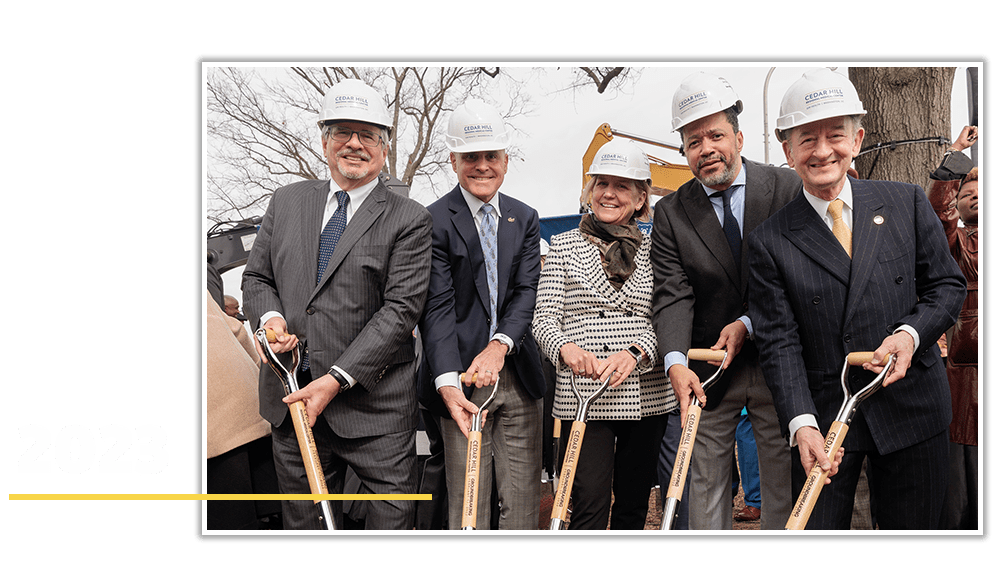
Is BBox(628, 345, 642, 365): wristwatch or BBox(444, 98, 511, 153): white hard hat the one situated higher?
BBox(444, 98, 511, 153): white hard hat

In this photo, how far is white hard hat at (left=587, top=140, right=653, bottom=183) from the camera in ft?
11.1

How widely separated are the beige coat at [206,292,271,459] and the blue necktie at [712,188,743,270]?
2.58 m

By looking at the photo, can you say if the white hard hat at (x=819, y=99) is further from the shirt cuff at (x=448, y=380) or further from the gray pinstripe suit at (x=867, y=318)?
the shirt cuff at (x=448, y=380)

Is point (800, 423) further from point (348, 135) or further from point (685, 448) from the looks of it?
point (348, 135)

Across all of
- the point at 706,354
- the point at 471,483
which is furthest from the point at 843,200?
the point at 471,483

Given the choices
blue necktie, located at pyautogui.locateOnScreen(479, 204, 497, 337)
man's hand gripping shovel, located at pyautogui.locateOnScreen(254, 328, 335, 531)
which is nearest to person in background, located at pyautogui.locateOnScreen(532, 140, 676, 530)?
blue necktie, located at pyautogui.locateOnScreen(479, 204, 497, 337)

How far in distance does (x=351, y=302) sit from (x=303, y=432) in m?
0.63

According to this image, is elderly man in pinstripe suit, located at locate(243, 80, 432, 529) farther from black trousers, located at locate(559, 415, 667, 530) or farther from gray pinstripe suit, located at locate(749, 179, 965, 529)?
gray pinstripe suit, located at locate(749, 179, 965, 529)

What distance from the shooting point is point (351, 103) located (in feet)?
11.0

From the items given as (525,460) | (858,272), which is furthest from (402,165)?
(858,272)

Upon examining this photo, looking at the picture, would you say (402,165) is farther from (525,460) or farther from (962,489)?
(962,489)

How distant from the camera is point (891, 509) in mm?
2955

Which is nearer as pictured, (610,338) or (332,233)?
(610,338)

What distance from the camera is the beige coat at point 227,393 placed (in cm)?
362
